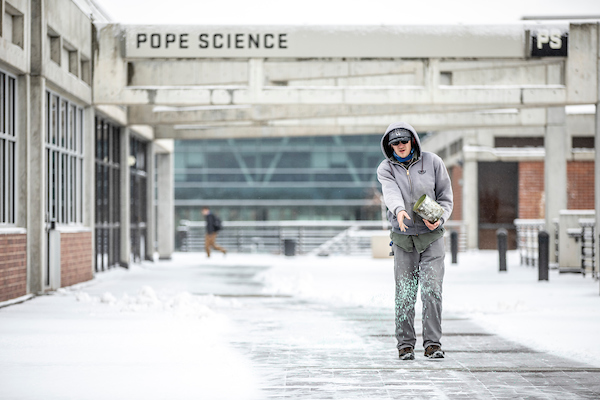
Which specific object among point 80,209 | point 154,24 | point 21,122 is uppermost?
point 154,24

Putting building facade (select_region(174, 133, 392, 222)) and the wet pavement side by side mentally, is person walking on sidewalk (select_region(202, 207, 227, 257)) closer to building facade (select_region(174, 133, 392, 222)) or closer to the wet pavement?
the wet pavement

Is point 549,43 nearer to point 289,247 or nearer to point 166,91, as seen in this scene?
point 166,91

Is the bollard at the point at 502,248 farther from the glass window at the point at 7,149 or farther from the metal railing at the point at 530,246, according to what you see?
the glass window at the point at 7,149

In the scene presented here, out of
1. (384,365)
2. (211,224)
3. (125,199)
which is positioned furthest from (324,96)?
(211,224)

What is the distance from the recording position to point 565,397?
536 centimetres

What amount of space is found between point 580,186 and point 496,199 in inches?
127

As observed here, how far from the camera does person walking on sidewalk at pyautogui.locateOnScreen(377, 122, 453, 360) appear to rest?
680 centimetres

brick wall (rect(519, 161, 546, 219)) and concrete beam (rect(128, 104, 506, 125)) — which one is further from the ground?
concrete beam (rect(128, 104, 506, 125))

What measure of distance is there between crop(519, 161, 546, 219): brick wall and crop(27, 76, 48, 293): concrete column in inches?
991

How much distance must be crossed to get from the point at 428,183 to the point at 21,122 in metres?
7.46

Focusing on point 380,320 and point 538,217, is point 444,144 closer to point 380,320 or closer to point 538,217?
point 538,217

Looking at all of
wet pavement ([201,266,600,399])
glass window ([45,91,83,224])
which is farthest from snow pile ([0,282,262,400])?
glass window ([45,91,83,224])

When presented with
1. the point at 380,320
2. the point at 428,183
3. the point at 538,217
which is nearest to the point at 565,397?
the point at 428,183

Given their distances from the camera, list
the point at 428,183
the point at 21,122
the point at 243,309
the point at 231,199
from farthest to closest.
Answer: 1. the point at 231,199
2. the point at 21,122
3. the point at 243,309
4. the point at 428,183
